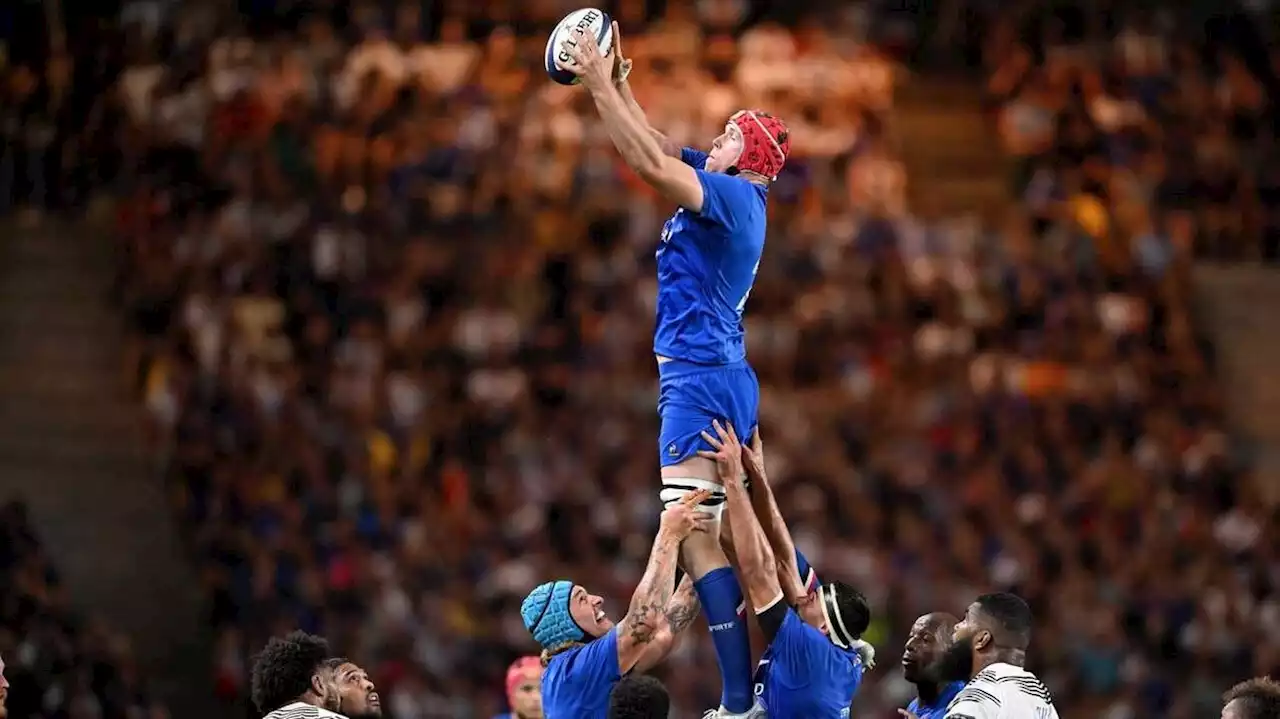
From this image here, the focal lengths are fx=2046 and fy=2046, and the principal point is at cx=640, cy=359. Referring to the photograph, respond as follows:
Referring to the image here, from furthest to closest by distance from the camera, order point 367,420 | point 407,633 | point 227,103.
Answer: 1. point 227,103
2. point 367,420
3. point 407,633

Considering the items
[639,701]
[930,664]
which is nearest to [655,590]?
[639,701]

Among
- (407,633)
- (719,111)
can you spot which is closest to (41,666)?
(407,633)

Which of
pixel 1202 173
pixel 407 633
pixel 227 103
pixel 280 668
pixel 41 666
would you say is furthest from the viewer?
pixel 1202 173

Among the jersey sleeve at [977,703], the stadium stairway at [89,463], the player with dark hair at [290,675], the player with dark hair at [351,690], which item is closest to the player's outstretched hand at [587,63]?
the player with dark hair at [290,675]

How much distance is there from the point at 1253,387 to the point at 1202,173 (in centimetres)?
225

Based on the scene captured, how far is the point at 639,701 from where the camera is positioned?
7.20m

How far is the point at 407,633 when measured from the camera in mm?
15422

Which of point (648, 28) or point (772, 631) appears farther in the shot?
point (648, 28)

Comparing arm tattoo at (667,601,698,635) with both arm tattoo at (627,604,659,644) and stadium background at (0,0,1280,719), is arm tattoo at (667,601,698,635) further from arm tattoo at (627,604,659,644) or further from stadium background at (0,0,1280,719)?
stadium background at (0,0,1280,719)

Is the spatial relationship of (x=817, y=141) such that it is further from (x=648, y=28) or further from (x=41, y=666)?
(x=41, y=666)

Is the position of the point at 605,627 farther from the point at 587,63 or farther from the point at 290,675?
the point at 587,63

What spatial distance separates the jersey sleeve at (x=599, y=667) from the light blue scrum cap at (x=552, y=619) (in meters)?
0.25

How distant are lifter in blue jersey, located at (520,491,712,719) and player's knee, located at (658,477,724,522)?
0.03 metres

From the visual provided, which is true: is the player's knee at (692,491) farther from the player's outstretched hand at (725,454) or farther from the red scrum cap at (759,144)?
the red scrum cap at (759,144)
